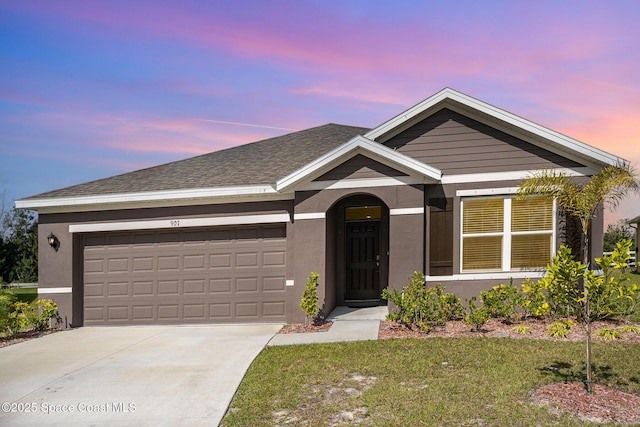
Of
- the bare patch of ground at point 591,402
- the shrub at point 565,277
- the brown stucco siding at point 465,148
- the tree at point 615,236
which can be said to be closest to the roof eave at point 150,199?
the brown stucco siding at point 465,148

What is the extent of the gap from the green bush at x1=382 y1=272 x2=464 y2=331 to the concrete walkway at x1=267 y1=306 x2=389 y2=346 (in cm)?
67

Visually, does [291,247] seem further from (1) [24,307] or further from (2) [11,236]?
(2) [11,236]

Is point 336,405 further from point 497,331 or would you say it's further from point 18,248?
point 18,248

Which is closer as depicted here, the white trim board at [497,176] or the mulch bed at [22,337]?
the white trim board at [497,176]

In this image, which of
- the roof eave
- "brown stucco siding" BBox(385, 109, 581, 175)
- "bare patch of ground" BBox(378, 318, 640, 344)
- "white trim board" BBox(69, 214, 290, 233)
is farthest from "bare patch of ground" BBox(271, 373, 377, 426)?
"brown stucco siding" BBox(385, 109, 581, 175)

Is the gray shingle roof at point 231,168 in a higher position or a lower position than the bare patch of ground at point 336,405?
higher

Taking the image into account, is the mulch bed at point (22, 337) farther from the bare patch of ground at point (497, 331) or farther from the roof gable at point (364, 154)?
the bare patch of ground at point (497, 331)

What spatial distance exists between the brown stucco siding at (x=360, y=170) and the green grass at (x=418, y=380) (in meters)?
3.85

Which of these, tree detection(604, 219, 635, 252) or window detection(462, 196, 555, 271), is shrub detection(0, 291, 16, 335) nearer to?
window detection(462, 196, 555, 271)

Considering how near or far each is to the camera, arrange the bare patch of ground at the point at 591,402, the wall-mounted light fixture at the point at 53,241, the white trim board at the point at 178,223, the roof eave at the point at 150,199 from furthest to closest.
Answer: the wall-mounted light fixture at the point at 53,241 < the white trim board at the point at 178,223 < the roof eave at the point at 150,199 < the bare patch of ground at the point at 591,402

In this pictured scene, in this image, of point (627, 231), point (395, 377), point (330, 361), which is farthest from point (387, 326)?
point (627, 231)


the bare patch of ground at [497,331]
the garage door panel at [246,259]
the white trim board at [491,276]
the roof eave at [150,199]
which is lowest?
the bare patch of ground at [497,331]

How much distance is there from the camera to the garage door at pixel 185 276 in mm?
12156

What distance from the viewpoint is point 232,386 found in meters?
7.06
